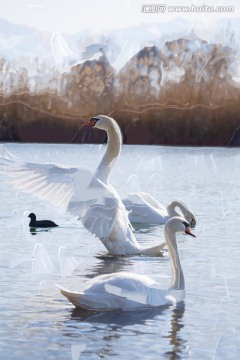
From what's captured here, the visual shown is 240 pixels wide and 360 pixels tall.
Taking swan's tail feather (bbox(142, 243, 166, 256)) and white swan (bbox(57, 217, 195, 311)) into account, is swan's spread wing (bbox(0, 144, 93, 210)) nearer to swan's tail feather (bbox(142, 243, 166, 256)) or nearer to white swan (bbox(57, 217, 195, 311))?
swan's tail feather (bbox(142, 243, 166, 256))

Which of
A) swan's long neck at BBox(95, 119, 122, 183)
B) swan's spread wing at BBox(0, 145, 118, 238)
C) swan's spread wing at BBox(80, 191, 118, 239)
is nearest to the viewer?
swan's spread wing at BBox(0, 145, 118, 238)

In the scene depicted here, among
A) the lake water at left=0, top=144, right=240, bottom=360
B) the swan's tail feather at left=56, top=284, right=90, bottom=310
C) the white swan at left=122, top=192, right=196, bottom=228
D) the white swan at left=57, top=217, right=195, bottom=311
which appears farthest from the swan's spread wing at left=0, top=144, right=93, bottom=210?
the white swan at left=122, top=192, right=196, bottom=228

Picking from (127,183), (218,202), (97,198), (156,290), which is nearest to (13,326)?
(156,290)

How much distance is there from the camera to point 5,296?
8.77m

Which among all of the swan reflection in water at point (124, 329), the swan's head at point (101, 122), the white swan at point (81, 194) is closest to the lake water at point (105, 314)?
the swan reflection in water at point (124, 329)

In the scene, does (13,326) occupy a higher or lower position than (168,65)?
lower

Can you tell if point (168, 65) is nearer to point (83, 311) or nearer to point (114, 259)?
point (114, 259)

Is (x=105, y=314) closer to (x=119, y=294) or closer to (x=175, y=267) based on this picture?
(x=119, y=294)

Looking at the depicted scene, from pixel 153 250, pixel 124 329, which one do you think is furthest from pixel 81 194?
pixel 124 329

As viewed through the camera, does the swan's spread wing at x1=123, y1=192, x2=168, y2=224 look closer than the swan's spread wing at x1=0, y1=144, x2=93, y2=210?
No

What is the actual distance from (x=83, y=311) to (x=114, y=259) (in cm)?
277

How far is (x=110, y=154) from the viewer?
11.8 meters

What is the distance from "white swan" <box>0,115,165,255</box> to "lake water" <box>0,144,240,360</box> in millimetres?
311

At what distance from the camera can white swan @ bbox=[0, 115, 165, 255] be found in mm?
10516
